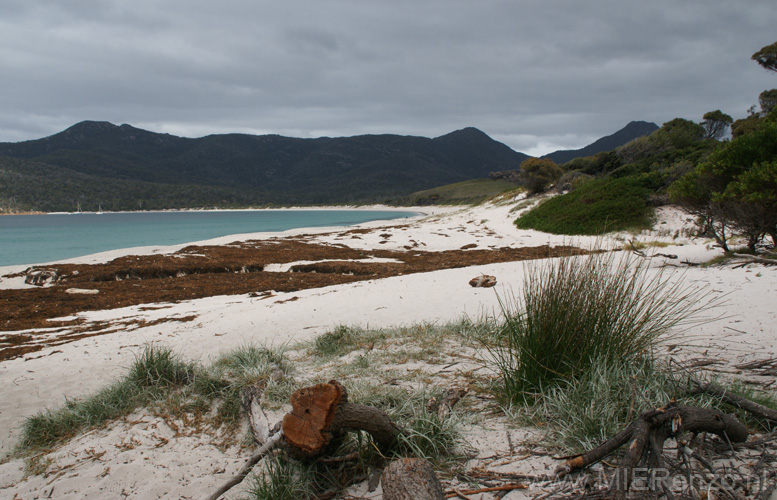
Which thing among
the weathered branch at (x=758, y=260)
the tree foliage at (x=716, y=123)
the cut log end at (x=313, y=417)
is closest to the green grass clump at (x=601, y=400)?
the cut log end at (x=313, y=417)

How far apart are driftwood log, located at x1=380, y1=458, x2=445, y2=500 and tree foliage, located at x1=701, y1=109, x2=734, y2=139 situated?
5234 centimetres

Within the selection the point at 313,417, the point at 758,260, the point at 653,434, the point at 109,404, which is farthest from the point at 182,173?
the point at 653,434

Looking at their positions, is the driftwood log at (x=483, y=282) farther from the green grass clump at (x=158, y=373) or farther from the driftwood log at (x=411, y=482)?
the driftwood log at (x=411, y=482)

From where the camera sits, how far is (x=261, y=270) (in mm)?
13445

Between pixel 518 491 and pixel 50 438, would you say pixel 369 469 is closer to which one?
pixel 518 491

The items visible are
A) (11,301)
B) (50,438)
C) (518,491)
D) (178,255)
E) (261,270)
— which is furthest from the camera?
(178,255)

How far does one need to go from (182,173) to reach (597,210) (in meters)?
165

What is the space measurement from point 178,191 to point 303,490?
361 ft

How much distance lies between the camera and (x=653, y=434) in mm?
1766

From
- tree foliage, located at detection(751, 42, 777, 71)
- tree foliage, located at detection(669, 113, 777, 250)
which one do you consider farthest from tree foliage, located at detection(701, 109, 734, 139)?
tree foliage, located at detection(669, 113, 777, 250)

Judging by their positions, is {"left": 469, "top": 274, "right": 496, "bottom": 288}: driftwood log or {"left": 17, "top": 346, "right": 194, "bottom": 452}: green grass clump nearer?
{"left": 17, "top": 346, "right": 194, "bottom": 452}: green grass clump

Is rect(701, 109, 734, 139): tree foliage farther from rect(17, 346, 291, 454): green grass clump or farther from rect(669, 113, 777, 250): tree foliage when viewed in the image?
rect(17, 346, 291, 454): green grass clump

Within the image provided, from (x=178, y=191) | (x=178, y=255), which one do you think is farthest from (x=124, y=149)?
(x=178, y=255)

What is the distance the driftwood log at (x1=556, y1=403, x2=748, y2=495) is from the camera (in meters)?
1.65
